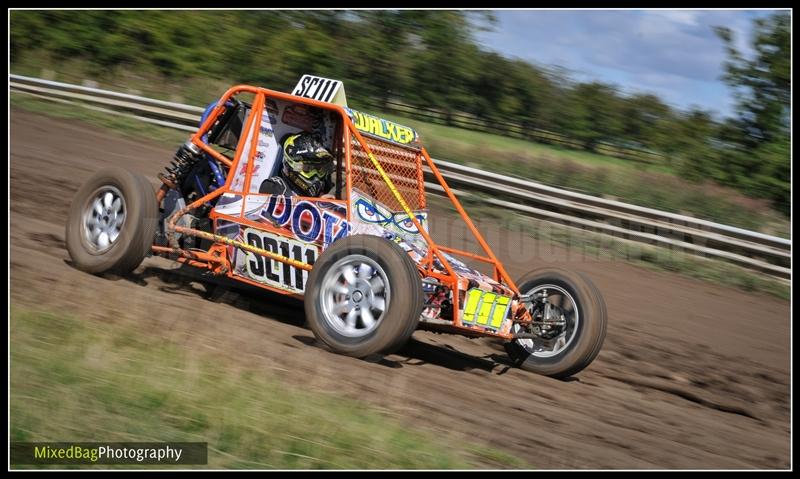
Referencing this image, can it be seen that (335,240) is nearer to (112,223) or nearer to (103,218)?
(112,223)

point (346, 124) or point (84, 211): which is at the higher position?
point (346, 124)

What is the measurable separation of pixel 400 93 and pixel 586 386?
45.0 ft

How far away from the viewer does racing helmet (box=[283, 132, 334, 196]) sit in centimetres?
731

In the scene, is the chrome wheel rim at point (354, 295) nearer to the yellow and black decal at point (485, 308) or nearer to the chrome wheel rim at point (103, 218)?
the yellow and black decal at point (485, 308)

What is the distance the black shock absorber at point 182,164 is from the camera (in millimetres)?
7562

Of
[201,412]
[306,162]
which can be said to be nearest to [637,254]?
[306,162]

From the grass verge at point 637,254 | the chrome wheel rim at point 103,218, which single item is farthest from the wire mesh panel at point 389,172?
the grass verge at point 637,254

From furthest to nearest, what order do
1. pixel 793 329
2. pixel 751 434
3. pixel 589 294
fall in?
pixel 793 329, pixel 589 294, pixel 751 434

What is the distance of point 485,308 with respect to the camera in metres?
6.21

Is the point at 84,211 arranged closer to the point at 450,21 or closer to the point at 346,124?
the point at 346,124

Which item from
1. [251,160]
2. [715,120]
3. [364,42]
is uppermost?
[364,42]

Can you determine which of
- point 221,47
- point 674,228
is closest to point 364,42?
point 221,47

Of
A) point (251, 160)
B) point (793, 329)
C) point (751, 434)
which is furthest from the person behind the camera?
point (793, 329)

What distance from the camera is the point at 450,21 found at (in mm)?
20812
